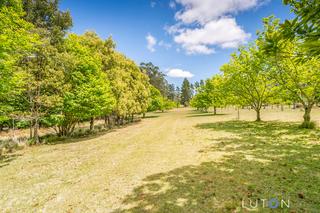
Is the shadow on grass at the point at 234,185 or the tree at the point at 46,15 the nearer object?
the shadow on grass at the point at 234,185

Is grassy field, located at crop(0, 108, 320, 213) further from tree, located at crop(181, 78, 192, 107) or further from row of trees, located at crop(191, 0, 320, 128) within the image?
tree, located at crop(181, 78, 192, 107)

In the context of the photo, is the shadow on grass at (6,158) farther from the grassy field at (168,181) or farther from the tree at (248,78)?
the tree at (248,78)

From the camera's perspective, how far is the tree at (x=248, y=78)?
18500 millimetres

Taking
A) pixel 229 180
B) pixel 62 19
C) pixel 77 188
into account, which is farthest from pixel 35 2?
pixel 229 180

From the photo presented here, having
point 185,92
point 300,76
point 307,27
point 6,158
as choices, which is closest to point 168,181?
point 307,27

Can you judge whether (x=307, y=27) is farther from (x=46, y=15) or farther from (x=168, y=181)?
(x=46, y=15)

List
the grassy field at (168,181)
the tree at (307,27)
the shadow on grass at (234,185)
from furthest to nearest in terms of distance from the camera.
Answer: the grassy field at (168,181) < the shadow on grass at (234,185) < the tree at (307,27)

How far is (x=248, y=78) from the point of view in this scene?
20016 mm

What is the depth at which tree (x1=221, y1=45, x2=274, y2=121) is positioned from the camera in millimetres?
18500

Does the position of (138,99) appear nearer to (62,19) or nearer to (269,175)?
(62,19)

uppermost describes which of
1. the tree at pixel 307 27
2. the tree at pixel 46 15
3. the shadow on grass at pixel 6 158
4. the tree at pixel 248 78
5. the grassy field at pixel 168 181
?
the tree at pixel 46 15

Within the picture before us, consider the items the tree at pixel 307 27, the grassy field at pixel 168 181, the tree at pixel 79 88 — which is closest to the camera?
the tree at pixel 307 27

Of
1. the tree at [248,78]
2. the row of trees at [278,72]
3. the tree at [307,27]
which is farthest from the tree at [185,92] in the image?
the tree at [307,27]

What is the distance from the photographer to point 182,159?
7.86 m
